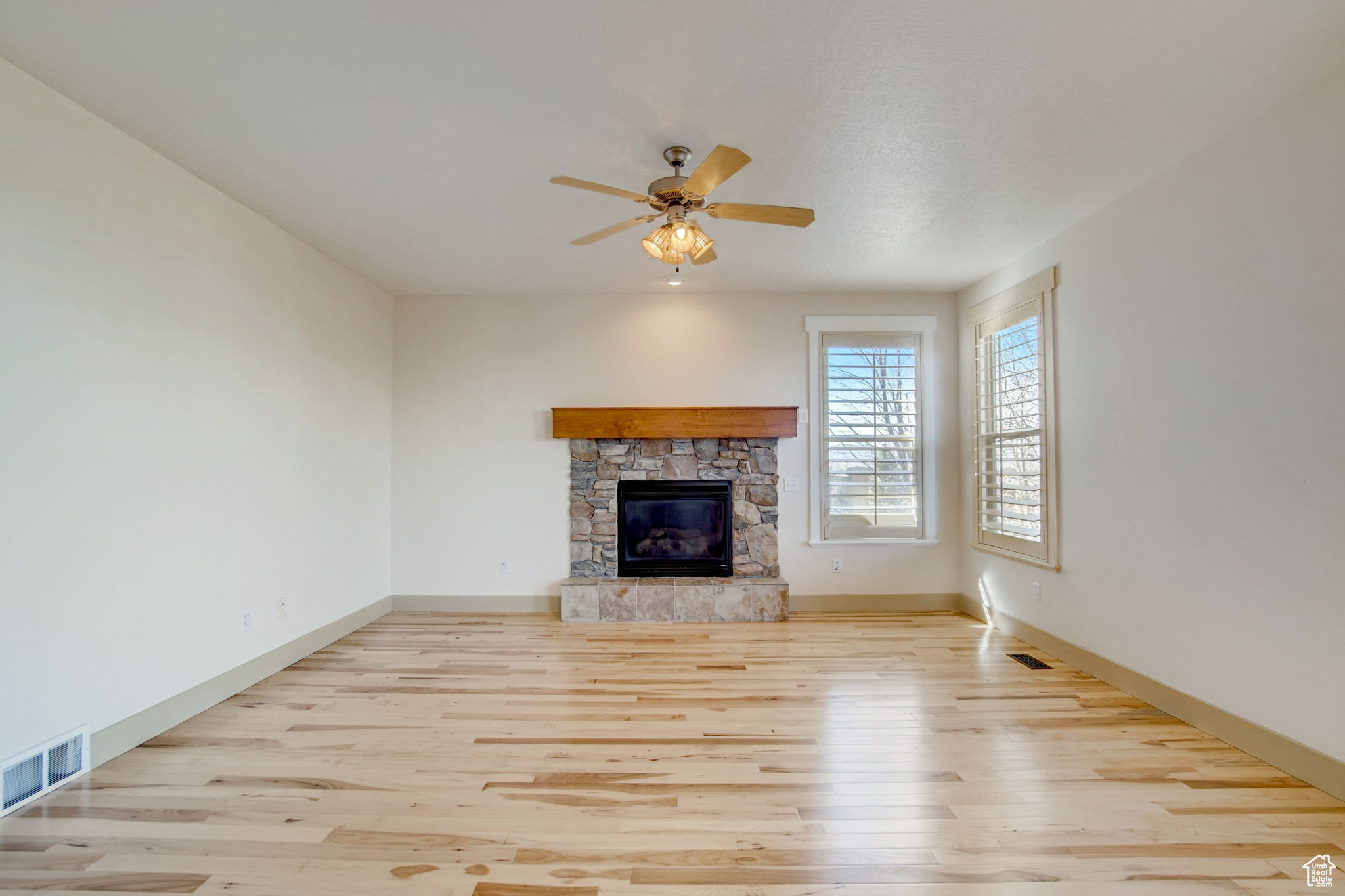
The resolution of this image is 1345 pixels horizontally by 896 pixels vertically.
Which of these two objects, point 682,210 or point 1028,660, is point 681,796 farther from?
point 1028,660

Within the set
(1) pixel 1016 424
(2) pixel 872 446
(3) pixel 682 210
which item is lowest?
(2) pixel 872 446

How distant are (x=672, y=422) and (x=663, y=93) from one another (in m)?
2.82

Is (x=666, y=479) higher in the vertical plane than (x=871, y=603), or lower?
higher

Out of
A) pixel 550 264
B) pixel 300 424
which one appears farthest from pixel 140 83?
pixel 550 264

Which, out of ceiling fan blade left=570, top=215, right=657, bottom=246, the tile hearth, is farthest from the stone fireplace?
ceiling fan blade left=570, top=215, right=657, bottom=246

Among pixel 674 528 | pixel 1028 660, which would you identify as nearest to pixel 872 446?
pixel 674 528

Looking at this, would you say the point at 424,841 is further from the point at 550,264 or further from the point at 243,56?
the point at 550,264

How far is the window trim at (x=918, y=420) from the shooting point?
492 centimetres

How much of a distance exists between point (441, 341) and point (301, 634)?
2438 mm

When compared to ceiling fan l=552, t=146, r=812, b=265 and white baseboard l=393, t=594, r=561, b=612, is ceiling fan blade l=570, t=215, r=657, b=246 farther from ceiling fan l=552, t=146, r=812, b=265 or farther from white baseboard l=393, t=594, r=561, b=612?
white baseboard l=393, t=594, r=561, b=612

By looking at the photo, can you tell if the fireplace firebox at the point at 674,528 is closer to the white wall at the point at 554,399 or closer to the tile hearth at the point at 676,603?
the tile hearth at the point at 676,603

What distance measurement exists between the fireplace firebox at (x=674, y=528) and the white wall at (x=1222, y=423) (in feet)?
7.89

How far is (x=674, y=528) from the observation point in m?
4.98

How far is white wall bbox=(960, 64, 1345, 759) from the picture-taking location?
7.25ft
